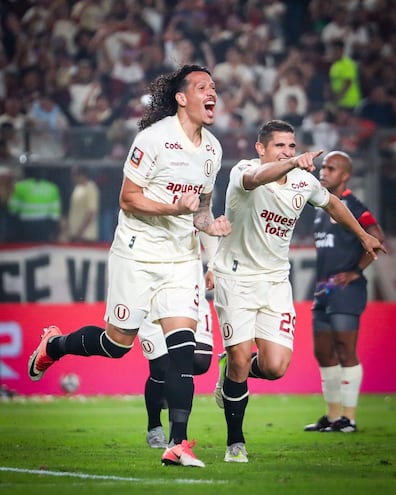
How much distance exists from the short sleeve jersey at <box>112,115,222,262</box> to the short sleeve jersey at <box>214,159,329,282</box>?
0.47 metres

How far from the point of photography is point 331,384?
9.90 metres

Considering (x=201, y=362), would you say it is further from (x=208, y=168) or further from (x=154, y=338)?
(x=208, y=168)

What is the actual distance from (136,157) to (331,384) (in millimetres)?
3769

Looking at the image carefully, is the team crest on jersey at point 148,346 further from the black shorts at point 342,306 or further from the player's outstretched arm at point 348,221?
the black shorts at point 342,306

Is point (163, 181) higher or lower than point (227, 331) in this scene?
higher

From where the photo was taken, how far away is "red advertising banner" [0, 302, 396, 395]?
503 inches

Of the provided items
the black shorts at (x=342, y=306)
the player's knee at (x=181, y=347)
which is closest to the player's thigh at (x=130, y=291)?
the player's knee at (x=181, y=347)

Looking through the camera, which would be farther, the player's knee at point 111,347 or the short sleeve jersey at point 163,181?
the player's knee at point 111,347

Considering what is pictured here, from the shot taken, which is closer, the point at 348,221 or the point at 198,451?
the point at 348,221

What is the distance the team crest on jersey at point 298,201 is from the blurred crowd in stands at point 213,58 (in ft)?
22.0

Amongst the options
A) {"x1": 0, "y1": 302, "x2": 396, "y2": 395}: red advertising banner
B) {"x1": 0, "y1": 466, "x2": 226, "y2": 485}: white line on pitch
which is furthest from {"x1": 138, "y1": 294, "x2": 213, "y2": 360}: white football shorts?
{"x1": 0, "y1": 302, "x2": 396, "y2": 395}: red advertising banner

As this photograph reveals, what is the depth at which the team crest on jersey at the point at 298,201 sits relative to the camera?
24.8 ft

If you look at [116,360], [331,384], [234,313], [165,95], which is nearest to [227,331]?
[234,313]

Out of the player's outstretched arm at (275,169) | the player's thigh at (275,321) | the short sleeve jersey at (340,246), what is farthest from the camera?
the short sleeve jersey at (340,246)
